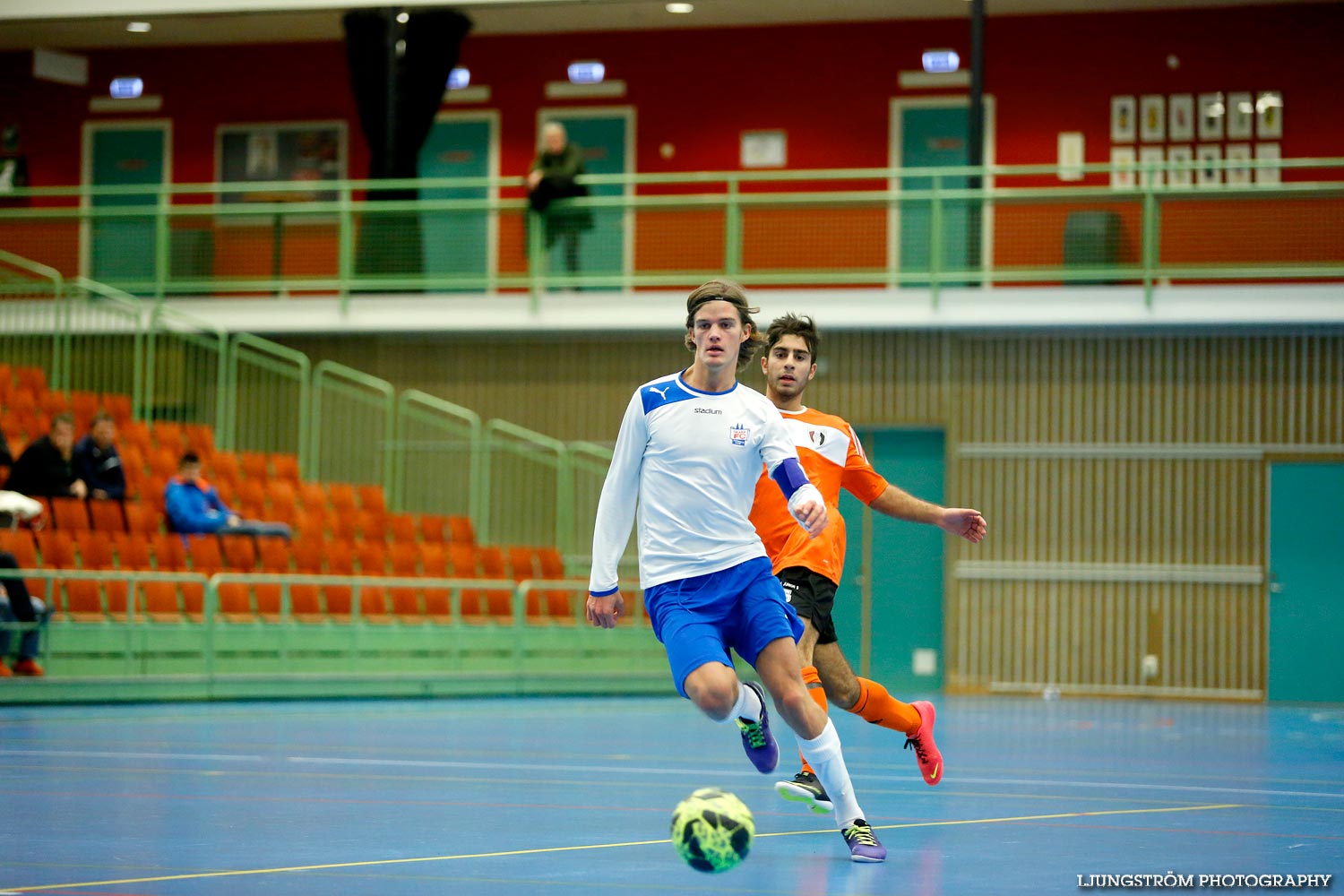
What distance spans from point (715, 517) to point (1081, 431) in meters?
14.0

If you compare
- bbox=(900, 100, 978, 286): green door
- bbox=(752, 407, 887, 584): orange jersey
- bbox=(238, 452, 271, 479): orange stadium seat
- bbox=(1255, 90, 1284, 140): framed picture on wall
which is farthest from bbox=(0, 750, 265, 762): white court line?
bbox=(1255, 90, 1284, 140): framed picture on wall

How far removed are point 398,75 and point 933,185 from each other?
22.9 feet

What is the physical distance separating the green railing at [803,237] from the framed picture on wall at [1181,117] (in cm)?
79

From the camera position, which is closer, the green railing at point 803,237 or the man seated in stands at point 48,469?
the man seated in stands at point 48,469

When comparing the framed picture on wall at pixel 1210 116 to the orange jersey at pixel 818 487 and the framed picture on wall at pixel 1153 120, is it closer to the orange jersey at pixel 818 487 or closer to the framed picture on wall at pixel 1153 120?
the framed picture on wall at pixel 1153 120

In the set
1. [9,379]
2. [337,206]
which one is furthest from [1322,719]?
[9,379]

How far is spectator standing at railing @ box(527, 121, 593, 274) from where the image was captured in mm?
19116

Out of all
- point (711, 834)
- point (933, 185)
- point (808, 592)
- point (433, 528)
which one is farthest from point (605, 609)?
point (933, 185)

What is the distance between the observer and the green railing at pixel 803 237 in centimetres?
1783

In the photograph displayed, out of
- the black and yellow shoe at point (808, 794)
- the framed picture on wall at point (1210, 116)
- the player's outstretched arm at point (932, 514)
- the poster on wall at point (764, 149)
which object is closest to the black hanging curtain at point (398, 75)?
the poster on wall at point (764, 149)

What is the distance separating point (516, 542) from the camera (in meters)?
19.5

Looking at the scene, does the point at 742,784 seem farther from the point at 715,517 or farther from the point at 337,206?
the point at 337,206

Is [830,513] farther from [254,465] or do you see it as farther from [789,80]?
[789,80]

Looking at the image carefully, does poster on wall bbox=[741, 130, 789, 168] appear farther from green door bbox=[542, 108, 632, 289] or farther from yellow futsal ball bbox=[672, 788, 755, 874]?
yellow futsal ball bbox=[672, 788, 755, 874]
